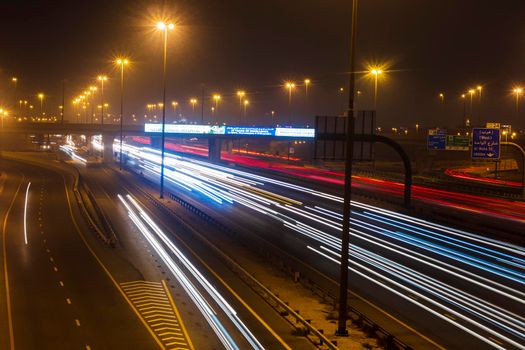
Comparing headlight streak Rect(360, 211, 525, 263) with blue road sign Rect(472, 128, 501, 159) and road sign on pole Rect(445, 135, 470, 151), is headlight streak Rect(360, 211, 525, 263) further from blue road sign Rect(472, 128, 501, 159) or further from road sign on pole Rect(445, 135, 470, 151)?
road sign on pole Rect(445, 135, 470, 151)

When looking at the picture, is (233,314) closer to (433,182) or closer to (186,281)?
(186,281)

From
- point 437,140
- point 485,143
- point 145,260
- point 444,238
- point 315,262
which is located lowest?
point 145,260

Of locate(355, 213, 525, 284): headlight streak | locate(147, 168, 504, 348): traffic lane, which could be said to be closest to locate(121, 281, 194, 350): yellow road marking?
locate(147, 168, 504, 348): traffic lane

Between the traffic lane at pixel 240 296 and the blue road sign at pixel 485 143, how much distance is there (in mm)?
17489

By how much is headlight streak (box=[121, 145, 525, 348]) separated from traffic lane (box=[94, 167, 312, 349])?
5030 mm

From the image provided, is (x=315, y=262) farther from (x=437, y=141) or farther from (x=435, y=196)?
(x=435, y=196)

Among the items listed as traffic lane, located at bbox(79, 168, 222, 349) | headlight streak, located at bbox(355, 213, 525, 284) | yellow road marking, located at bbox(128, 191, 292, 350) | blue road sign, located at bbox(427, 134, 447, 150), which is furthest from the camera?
blue road sign, located at bbox(427, 134, 447, 150)

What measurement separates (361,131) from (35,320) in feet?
61.5

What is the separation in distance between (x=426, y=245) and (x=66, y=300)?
16.8 m

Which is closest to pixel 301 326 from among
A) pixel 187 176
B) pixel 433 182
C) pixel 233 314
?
pixel 233 314

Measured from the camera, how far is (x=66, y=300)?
21.2m

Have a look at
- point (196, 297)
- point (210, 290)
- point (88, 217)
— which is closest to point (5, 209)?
point (88, 217)

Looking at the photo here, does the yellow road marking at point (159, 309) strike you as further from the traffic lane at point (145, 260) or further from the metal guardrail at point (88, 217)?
the metal guardrail at point (88, 217)

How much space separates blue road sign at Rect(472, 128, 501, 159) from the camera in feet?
128
